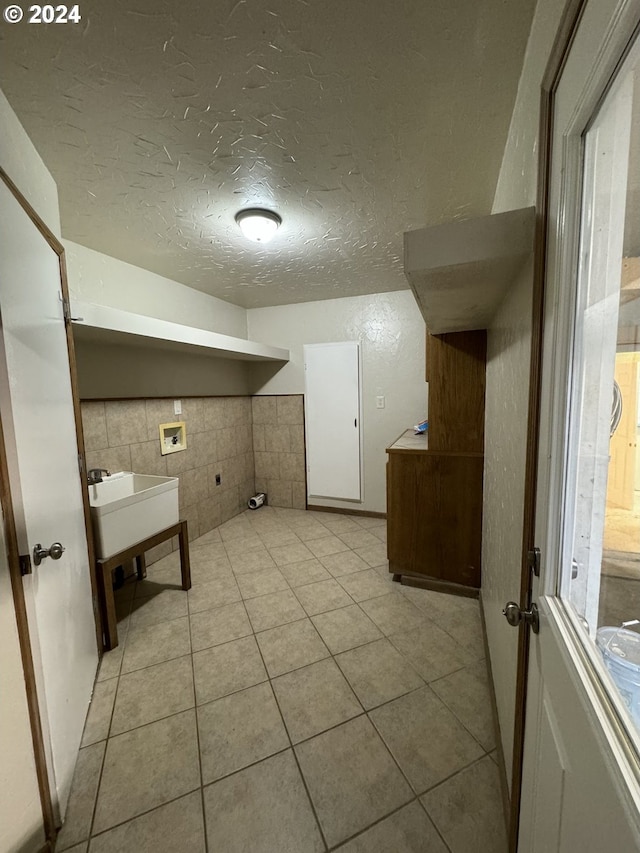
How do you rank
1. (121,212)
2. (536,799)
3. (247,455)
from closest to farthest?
(536,799)
(121,212)
(247,455)

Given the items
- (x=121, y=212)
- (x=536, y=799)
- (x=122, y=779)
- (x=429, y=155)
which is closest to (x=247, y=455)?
(x=121, y=212)

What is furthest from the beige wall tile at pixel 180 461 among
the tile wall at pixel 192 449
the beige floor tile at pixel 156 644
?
the beige floor tile at pixel 156 644

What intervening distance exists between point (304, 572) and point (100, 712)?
53.0 inches

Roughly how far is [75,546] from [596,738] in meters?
1.72

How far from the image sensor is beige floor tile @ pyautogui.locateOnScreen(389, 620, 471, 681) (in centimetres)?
157

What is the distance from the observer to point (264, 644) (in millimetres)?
1759

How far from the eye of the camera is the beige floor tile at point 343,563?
8.10 ft

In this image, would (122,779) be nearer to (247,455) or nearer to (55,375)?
(55,375)

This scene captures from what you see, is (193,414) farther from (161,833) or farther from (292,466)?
(161,833)

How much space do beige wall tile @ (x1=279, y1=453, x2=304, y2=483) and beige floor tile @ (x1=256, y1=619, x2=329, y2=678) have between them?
1951mm

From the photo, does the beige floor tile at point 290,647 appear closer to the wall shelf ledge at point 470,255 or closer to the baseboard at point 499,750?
the baseboard at point 499,750

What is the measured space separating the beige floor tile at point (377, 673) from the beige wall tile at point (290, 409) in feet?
7.93

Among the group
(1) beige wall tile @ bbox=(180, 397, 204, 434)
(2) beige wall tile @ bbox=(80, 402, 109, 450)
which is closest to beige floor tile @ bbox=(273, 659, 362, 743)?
(2) beige wall tile @ bbox=(80, 402, 109, 450)

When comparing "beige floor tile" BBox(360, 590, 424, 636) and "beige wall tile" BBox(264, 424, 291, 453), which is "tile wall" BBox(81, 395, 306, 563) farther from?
"beige floor tile" BBox(360, 590, 424, 636)
